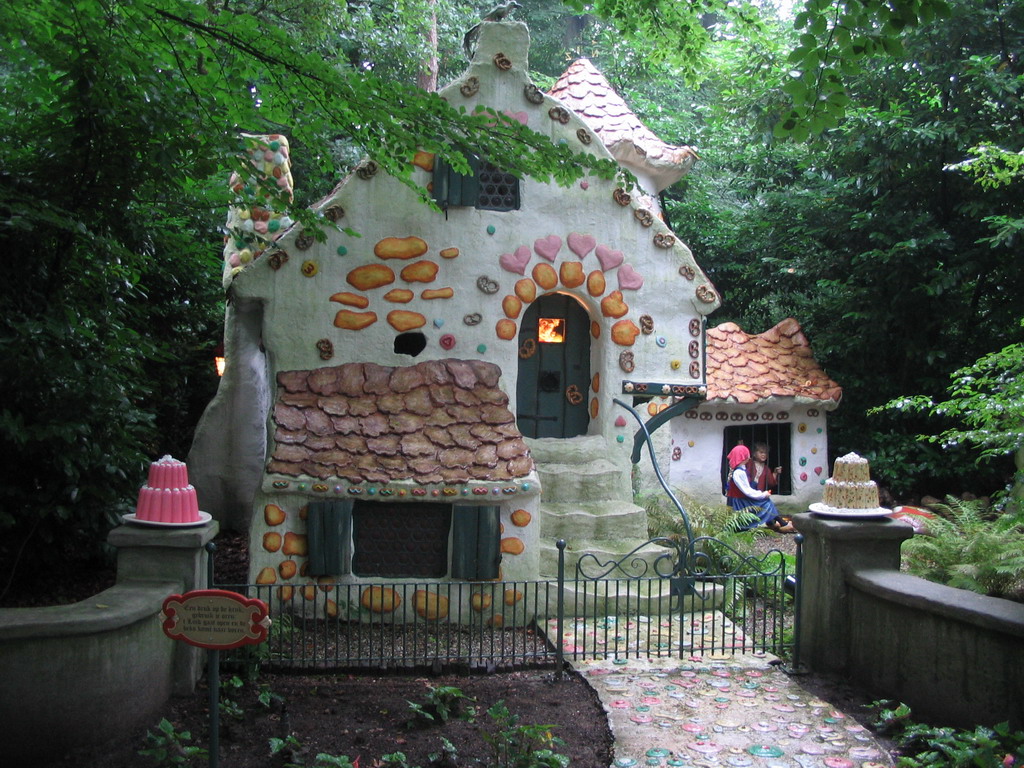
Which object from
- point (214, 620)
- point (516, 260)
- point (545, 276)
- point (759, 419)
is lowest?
point (214, 620)

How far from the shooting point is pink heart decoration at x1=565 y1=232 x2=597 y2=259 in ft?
30.3

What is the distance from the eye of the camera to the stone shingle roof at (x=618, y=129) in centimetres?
1275

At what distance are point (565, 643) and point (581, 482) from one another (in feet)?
6.52

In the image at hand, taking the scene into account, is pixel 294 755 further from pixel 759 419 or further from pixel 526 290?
pixel 759 419

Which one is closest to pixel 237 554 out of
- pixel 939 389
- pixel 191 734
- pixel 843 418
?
pixel 191 734

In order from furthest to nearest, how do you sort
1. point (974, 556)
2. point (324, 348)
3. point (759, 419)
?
point (759, 419) < point (324, 348) < point (974, 556)

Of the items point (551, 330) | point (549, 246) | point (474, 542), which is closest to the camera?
point (474, 542)

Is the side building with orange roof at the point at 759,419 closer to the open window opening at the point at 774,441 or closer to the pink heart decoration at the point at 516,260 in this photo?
the open window opening at the point at 774,441

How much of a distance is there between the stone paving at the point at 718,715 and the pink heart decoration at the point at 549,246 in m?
3.96

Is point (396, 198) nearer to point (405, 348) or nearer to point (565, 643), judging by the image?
point (405, 348)

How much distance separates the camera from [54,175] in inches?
266

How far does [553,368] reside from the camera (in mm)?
9859

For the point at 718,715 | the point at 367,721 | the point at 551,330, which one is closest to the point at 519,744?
the point at 367,721

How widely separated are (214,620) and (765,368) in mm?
11111
